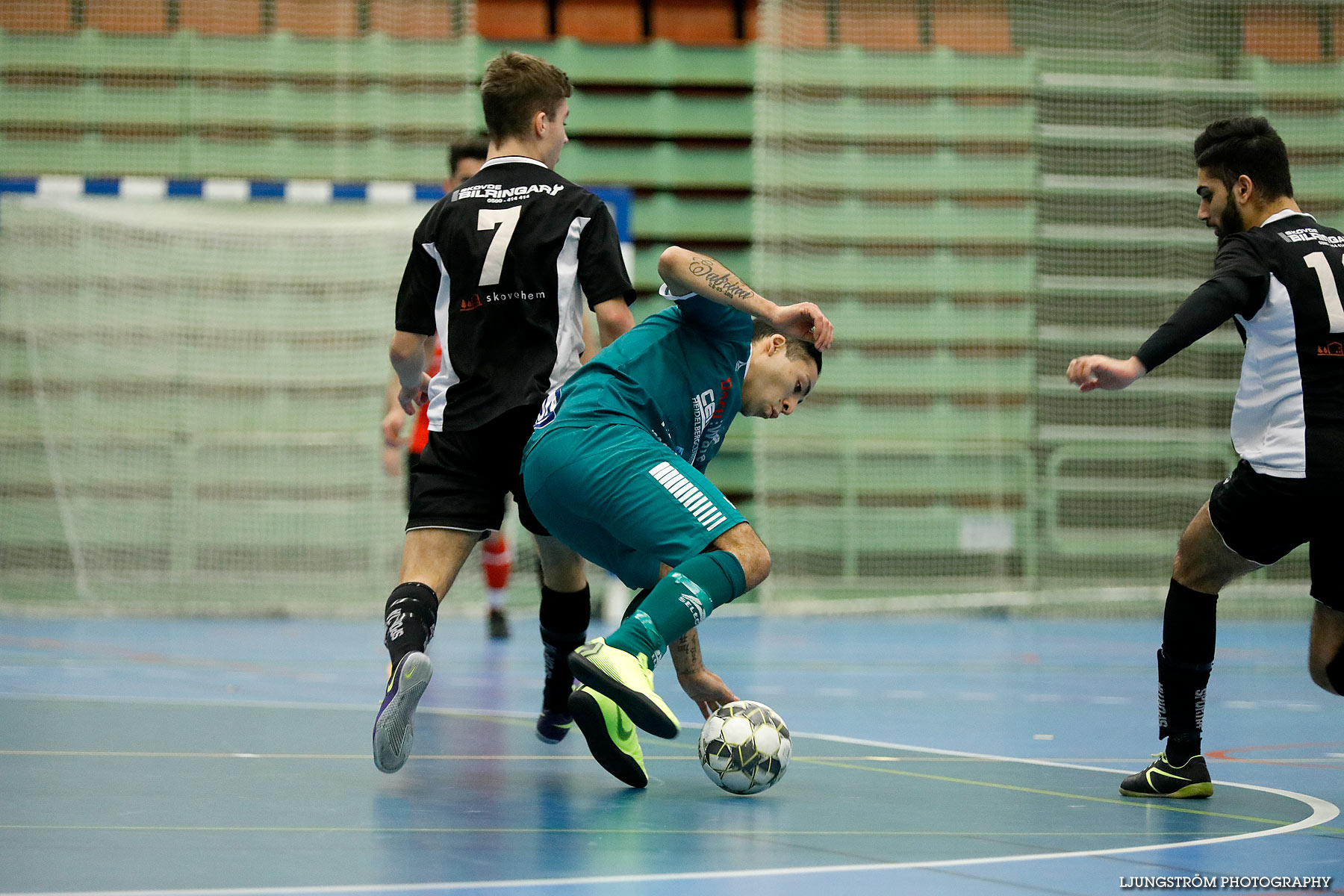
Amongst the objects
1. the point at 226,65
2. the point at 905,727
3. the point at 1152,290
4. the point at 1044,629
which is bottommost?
the point at 1044,629

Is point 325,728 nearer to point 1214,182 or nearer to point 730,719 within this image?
point 730,719

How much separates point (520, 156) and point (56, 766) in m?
2.13

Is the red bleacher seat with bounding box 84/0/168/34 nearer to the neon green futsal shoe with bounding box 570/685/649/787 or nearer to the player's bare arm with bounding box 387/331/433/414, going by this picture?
the player's bare arm with bounding box 387/331/433/414

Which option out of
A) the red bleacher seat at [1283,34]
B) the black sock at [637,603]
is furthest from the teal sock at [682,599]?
the red bleacher seat at [1283,34]

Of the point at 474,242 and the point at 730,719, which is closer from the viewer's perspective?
the point at 730,719

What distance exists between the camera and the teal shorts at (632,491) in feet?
12.6

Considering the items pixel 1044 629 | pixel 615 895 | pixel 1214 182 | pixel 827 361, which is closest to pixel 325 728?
pixel 615 895

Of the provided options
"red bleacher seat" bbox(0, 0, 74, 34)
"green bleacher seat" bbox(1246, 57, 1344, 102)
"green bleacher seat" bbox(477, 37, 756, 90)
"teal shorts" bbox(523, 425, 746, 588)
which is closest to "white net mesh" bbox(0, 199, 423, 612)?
"red bleacher seat" bbox(0, 0, 74, 34)

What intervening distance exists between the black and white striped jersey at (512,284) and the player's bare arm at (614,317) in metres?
0.02

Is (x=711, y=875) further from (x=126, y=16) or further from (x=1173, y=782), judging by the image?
(x=126, y=16)

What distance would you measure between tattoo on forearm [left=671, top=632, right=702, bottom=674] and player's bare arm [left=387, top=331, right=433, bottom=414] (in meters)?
1.13

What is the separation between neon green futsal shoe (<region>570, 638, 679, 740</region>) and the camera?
11.5ft

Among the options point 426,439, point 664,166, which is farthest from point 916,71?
point 426,439

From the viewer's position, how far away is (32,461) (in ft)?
38.9
